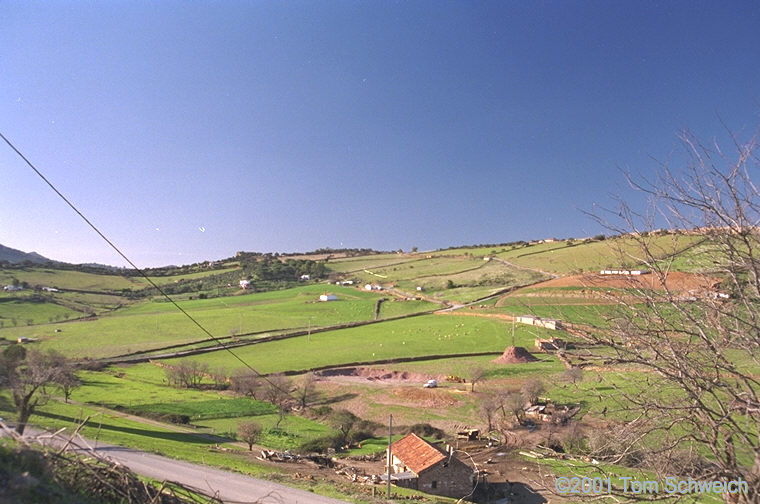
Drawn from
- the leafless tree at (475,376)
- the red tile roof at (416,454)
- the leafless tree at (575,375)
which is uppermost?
the leafless tree at (575,375)

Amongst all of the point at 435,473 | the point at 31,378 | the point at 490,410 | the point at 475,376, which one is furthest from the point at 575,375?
the point at 31,378

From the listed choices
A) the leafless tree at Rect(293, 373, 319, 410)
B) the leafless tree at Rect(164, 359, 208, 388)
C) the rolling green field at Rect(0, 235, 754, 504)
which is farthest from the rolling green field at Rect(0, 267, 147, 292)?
the leafless tree at Rect(293, 373, 319, 410)

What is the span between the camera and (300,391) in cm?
4206

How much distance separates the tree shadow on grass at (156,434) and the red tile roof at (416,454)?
11076 mm

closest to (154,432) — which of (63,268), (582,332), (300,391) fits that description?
(300,391)

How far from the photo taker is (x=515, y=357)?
4912cm

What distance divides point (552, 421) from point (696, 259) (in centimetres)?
3076

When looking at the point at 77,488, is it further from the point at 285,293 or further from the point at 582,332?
the point at 285,293

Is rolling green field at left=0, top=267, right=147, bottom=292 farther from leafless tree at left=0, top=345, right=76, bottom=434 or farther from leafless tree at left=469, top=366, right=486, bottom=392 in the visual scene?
leafless tree at left=469, top=366, right=486, bottom=392

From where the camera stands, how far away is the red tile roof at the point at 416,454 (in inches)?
867

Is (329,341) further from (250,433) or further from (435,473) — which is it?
(435,473)

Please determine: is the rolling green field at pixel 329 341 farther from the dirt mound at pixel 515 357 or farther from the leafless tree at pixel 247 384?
the leafless tree at pixel 247 384

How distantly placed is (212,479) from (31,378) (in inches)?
558

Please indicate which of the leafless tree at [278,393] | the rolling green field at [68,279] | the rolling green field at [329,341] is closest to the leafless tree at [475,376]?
the rolling green field at [329,341]
